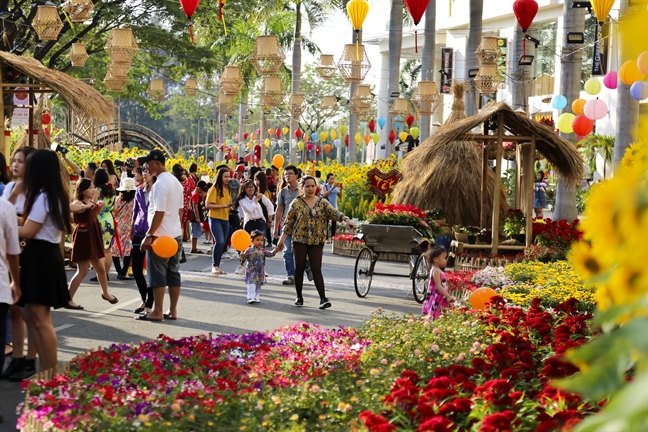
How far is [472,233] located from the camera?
17406mm

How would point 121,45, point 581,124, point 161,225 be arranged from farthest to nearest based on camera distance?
A: 1. point 581,124
2. point 121,45
3. point 161,225

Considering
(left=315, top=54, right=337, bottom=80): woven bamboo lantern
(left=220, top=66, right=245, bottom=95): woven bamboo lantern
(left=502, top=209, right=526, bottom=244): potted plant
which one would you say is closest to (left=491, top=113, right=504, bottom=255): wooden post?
(left=502, top=209, right=526, bottom=244): potted plant

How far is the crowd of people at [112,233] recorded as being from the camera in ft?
22.8

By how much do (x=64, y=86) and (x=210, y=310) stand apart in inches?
161

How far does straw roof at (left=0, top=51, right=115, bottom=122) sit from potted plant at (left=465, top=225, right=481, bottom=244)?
728cm

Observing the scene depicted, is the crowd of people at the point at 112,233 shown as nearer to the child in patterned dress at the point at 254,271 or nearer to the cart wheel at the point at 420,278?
the child in patterned dress at the point at 254,271

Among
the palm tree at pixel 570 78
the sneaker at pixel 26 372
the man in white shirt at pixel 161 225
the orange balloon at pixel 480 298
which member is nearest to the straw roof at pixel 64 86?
the man in white shirt at pixel 161 225

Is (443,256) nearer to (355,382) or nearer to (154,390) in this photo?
(355,382)

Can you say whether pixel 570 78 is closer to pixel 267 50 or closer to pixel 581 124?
pixel 581 124

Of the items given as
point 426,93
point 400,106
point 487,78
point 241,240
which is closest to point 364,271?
point 241,240

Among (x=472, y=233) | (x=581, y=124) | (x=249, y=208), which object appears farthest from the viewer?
(x=581, y=124)

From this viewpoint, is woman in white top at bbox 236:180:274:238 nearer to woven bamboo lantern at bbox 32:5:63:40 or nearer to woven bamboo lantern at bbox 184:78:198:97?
woven bamboo lantern at bbox 32:5:63:40

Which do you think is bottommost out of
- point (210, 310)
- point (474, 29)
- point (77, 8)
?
point (210, 310)

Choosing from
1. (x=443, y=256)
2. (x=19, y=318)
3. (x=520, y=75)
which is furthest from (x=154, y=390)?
(x=520, y=75)
